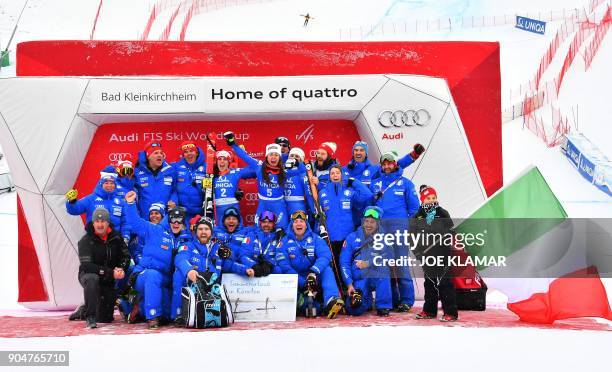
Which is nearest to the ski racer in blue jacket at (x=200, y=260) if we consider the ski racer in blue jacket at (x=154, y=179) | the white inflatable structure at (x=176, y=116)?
the ski racer in blue jacket at (x=154, y=179)

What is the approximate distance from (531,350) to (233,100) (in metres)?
→ 4.33

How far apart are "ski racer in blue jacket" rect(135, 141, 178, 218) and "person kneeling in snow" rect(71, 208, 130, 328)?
1.03 m

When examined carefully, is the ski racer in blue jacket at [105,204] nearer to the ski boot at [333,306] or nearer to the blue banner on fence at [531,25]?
the ski boot at [333,306]

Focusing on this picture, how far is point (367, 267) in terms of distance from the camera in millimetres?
7145

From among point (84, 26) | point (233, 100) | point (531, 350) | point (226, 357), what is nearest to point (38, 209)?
point (233, 100)

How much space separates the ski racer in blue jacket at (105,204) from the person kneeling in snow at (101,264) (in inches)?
25.0

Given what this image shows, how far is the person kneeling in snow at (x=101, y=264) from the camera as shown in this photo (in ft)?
21.8

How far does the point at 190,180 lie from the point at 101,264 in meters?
1.52

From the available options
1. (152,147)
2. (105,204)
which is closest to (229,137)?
(152,147)

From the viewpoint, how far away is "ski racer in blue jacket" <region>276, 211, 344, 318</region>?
23.1ft

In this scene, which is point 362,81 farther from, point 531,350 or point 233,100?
point 531,350

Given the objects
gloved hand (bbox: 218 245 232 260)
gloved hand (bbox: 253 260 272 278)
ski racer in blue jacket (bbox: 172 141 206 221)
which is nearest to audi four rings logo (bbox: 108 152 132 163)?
ski racer in blue jacket (bbox: 172 141 206 221)

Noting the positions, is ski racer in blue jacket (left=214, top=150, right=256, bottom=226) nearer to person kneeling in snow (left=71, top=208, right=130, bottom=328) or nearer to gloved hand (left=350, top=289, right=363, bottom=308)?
person kneeling in snow (left=71, top=208, right=130, bottom=328)

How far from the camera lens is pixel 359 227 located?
743cm
